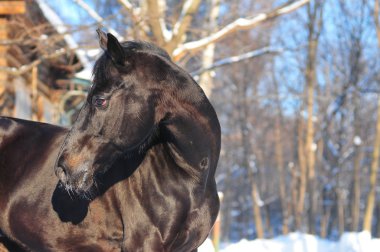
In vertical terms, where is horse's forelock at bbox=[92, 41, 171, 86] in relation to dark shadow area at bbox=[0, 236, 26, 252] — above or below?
above

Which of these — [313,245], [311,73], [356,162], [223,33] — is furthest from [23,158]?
[356,162]

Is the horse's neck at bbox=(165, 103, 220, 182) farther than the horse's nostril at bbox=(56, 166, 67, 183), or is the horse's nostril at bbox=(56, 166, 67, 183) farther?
→ the horse's neck at bbox=(165, 103, 220, 182)

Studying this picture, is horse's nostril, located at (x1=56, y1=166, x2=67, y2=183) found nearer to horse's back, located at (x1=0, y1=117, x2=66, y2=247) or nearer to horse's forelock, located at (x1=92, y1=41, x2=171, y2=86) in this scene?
horse's forelock, located at (x1=92, y1=41, x2=171, y2=86)

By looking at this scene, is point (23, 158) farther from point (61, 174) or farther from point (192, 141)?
point (192, 141)

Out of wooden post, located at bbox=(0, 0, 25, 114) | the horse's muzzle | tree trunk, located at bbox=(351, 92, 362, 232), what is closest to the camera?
the horse's muzzle

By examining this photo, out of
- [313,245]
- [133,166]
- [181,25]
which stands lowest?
[313,245]

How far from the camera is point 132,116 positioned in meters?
3.48

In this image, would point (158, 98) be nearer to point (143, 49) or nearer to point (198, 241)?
point (143, 49)

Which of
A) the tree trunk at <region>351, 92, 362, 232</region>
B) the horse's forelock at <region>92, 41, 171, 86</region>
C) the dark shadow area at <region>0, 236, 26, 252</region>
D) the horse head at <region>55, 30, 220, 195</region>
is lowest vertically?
the tree trunk at <region>351, 92, 362, 232</region>

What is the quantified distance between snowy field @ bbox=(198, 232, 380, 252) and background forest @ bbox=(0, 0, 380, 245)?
3.37 metres

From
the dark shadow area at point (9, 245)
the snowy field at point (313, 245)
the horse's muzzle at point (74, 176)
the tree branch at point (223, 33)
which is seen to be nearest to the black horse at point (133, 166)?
the horse's muzzle at point (74, 176)

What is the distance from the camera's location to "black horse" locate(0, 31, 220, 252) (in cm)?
344

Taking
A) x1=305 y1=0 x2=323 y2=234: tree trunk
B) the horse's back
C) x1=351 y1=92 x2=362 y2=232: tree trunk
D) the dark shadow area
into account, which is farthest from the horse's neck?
x1=351 y1=92 x2=362 y2=232: tree trunk

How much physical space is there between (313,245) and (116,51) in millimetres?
9824
